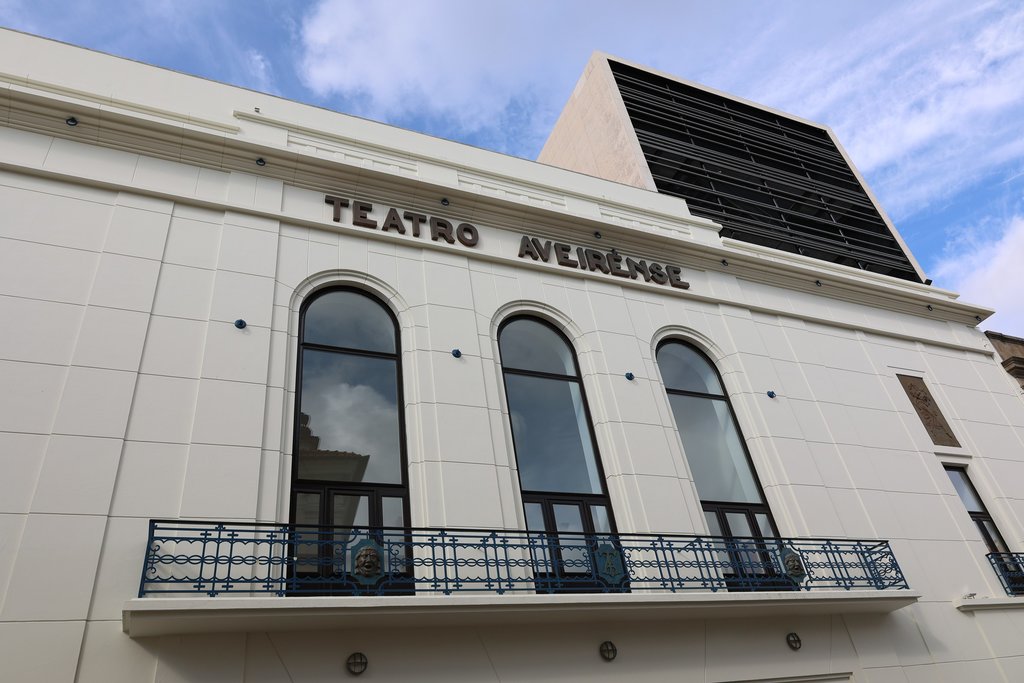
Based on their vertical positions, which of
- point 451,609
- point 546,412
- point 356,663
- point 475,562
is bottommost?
point 356,663

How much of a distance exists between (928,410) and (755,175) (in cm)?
905

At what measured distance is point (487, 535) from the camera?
912cm

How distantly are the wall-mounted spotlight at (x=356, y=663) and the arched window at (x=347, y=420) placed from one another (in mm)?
1105

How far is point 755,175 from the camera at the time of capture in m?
20.7

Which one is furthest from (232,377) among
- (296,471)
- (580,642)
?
(580,642)

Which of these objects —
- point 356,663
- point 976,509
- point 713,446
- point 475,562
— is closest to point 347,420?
point 475,562

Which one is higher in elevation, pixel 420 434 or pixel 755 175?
pixel 755 175

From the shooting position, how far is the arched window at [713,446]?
1132 cm

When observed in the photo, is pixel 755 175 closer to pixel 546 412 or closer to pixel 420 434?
pixel 546 412

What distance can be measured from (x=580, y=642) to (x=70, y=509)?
632cm

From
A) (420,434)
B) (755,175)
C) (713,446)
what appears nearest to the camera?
(420,434)

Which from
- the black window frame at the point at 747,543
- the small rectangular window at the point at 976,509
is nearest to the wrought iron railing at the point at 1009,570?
the small rectangular window at the point at 976,509

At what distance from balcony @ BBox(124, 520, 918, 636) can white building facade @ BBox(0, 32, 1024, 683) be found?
6 centimetres

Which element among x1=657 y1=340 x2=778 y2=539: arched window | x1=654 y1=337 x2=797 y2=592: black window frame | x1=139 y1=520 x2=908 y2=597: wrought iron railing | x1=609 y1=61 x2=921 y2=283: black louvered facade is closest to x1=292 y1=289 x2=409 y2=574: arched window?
x1=139 y1=520 x2=908 y2=597: wrought iron railing
